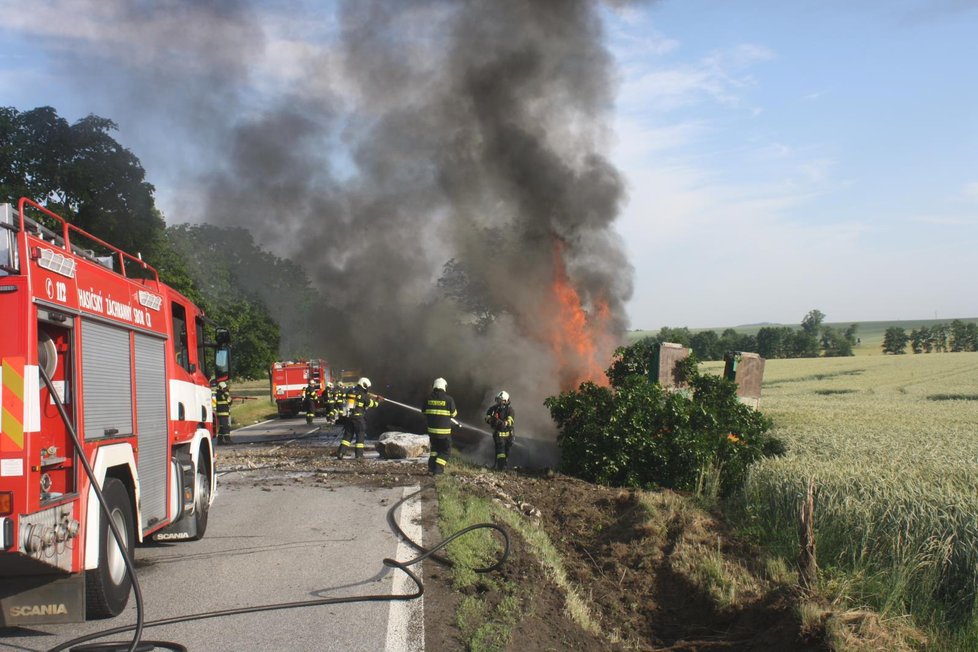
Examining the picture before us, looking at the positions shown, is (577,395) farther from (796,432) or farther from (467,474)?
(796,432)

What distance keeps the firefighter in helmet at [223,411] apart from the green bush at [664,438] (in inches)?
351

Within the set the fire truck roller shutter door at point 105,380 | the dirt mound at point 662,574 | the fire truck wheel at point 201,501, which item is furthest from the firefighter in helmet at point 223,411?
the fire truck roller shutter door at point 105,380

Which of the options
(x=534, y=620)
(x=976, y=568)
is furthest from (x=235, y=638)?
(x=976, y=568)

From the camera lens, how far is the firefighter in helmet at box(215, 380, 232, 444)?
18.3m

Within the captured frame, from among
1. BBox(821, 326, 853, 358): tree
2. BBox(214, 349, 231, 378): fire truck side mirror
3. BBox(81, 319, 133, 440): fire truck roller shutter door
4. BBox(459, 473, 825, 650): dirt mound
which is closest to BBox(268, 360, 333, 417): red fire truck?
BBox(214, 349, 231, 378): fire truck side mirror

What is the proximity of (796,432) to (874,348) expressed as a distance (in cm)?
8401

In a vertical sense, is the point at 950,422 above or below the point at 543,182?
below

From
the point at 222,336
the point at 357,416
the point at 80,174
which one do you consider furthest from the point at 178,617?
the point at 80,174

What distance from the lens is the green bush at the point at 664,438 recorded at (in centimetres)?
1168

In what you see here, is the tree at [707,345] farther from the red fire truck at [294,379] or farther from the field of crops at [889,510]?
the field of crops at [889,510]

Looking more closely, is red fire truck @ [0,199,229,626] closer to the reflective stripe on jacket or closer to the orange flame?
the reflective stripe on jacket

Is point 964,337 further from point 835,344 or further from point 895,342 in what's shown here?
point 835,344

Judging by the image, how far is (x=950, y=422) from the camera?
573 inches

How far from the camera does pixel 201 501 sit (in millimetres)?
7816
